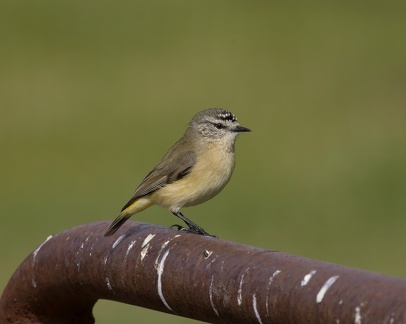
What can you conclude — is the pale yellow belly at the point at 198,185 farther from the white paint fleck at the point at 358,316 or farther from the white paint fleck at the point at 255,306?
the white paint fleck at the point at 358,316

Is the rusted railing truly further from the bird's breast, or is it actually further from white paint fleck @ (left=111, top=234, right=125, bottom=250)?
the bird's breast

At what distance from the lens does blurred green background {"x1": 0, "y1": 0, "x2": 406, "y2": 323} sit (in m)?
18.5

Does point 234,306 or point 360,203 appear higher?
point 234,306

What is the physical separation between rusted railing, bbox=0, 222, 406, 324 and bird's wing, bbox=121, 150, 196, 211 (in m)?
2.99

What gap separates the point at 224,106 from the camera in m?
23.5

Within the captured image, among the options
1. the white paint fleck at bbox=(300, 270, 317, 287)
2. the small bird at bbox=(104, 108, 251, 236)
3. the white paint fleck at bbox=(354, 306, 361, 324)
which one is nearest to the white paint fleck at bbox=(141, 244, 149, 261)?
the white paint fleck at bbox=(300, 270, 317, 287)

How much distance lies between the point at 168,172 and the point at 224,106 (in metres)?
15.1

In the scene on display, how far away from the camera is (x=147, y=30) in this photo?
28.9 m

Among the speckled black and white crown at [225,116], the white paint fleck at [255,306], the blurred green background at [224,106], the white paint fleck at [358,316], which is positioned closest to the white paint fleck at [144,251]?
the white paint fleck at [255,306]

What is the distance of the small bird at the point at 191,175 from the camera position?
8.21 metres

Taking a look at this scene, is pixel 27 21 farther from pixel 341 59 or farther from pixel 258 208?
pixel 258 208

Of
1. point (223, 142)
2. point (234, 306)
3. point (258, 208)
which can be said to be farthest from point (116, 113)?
point (234, 306)

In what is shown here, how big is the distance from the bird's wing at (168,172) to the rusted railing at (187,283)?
299 cm

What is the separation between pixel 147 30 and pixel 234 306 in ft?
82.2
